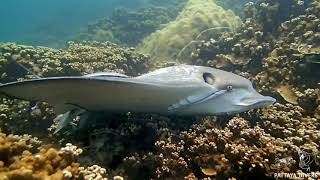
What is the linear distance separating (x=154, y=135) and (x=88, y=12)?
3608cm

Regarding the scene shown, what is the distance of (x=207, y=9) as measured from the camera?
39.1ft

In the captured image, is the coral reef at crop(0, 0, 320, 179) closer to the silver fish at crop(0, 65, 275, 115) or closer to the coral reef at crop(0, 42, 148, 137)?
the coral reef at crop(0, 42, 148, 137)

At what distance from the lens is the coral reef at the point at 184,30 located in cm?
1062

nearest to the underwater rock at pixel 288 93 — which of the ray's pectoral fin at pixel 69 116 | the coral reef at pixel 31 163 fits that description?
the ray's pectoral fin at pixel 69 116

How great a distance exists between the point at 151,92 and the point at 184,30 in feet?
26.8

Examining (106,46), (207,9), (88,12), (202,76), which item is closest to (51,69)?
(106,46)

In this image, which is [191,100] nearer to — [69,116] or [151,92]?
[151,92]

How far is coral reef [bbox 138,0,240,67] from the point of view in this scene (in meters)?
10.6

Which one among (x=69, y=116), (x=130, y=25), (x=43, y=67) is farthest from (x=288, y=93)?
(x=130, y=25)

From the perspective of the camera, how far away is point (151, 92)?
326 centimetres

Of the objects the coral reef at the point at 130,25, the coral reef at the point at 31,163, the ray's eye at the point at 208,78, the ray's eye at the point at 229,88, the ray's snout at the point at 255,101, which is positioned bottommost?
the coral reef at the point at 31,163

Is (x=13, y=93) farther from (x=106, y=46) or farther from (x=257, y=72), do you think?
→ (x=106, y=46)

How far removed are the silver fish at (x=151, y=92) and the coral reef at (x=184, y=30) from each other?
6.32 m

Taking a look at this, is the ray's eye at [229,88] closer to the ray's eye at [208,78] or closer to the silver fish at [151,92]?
the silver fish at [151,92]
